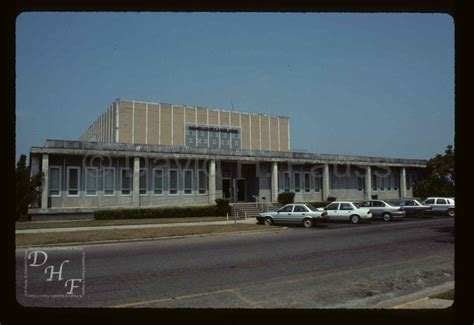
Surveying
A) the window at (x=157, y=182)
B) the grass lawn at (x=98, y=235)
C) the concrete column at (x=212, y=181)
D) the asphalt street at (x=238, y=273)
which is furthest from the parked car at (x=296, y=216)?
the window at (x=157, y=182)

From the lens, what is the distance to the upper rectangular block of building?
45938mm

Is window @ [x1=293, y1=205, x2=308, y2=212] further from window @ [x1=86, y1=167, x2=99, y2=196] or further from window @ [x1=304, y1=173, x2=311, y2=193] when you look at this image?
window @ [x1=304, y1=173, x2=311, y2=193]

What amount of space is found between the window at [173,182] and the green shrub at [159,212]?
2857mm

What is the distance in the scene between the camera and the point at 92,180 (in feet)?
94.7

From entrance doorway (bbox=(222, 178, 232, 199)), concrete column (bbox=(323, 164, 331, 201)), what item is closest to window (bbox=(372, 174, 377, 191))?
concrete column (bbox=(323, 164, 331, 201))

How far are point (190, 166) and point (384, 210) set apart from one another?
624 inches

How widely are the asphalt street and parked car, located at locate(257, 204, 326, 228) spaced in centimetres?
710

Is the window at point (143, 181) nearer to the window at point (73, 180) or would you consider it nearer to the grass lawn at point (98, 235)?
the window at point (73, 180)

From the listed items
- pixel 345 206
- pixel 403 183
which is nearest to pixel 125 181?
pixel 345 206
